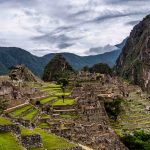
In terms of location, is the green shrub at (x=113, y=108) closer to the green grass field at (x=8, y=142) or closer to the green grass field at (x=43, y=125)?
the green grass field at (x=43, y=125)

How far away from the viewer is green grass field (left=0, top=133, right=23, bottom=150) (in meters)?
21.2

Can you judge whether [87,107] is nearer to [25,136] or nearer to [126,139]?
[126,139]

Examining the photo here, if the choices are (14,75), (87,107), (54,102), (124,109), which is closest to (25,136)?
(87,107)

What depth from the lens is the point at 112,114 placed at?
6281 centimetres

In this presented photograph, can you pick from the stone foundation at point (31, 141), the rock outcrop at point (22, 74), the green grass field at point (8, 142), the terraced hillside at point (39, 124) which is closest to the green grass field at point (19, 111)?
the terraced hillside at point (39, 124)

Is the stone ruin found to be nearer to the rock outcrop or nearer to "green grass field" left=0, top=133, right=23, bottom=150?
"green grass field" left=0, top=133, right=23, bottom=150

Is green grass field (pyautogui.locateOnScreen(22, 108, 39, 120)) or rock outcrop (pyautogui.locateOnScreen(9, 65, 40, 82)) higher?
rock outcrop (pyautogui.locateOnScreen(9, 65, 40, 82))

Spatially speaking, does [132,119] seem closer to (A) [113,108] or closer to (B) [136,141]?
(A) [113,108]

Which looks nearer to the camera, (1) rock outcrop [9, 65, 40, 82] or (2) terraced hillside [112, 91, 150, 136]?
(2) terraced hillside [112, 91, 150, 136]

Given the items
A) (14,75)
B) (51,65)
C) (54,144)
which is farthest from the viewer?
(51,65)

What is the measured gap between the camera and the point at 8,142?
2216 cm

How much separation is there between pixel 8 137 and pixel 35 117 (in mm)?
26491

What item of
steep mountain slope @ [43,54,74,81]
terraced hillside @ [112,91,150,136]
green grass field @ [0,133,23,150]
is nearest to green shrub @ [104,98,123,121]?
terraced hillside @ [112,91,150,136]

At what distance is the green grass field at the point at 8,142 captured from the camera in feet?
69.7
